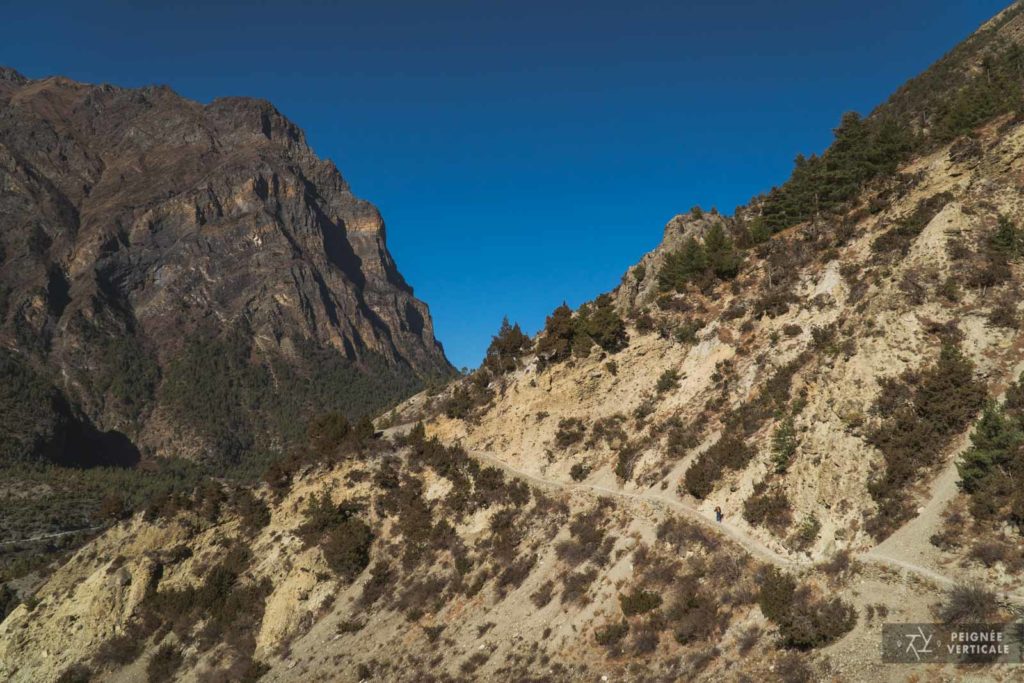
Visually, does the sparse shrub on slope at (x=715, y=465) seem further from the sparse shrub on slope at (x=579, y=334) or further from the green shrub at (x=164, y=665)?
the green shrub at (x=164, y=665)

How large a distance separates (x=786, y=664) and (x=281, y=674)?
100ft

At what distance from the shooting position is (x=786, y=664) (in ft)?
68.9

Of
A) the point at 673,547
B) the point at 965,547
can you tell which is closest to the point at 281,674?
the point at 673,547

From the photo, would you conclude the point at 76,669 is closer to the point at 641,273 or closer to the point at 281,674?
the point at 281,674

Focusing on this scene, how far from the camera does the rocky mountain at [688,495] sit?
23141 mm

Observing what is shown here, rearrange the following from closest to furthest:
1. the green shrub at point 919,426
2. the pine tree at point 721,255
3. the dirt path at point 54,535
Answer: the green shrub at point 919,426, the pine tree at point 721,255, the dirt path at point 54,535

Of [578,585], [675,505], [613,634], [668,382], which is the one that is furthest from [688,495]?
[668,382]

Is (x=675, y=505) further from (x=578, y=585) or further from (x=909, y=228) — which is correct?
(x=909, y=228)

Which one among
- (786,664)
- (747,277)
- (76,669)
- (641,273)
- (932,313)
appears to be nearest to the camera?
(786,664)

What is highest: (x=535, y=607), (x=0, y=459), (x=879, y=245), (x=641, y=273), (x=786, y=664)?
(x=0, y=459)

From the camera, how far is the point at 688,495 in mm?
33656

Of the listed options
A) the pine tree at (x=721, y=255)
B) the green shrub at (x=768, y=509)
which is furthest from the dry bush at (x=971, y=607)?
the pine tree at (x=721, y=255)

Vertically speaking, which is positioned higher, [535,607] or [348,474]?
[348,474]

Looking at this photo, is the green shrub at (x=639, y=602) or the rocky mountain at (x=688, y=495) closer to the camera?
the rocky mountain at (x=688, y=495)
